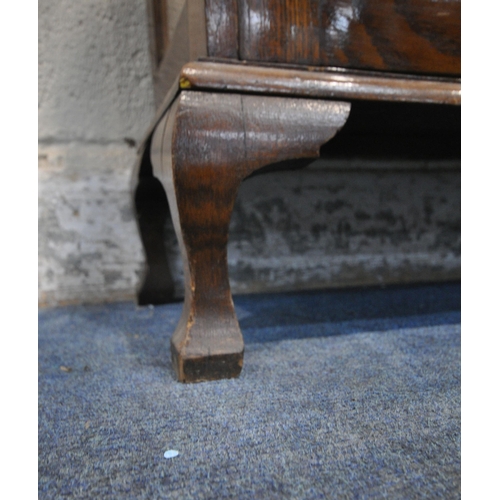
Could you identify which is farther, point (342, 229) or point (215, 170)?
point (342, 229)

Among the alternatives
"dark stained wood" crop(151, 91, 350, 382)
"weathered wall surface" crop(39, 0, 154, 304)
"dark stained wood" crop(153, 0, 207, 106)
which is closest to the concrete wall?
"weathered wall surface" crop(39, 0, 154, 304)

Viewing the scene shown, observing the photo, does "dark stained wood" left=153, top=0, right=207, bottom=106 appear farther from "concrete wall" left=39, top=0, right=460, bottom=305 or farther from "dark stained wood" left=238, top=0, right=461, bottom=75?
"concrete wall" left=39, top=0, right=460, bottom=305

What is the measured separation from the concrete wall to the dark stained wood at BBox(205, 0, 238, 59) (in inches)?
19.0

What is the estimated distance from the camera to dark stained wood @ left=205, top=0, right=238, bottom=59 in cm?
49

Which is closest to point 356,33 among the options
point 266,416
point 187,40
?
point 187,40

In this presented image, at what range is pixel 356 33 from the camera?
1.73ft

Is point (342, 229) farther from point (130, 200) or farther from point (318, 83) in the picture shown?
point (318, 83)

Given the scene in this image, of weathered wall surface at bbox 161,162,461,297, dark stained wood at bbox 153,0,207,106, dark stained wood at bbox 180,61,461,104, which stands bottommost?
weathered wall surface at bbox 161,162,461,297

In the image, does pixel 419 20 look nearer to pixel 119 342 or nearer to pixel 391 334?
pixel 391 334

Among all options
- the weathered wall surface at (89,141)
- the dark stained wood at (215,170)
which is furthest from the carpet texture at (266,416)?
the weathered wall surface at (89,141)

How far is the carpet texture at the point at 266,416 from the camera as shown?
32cm

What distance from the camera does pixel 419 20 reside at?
55 centimetres

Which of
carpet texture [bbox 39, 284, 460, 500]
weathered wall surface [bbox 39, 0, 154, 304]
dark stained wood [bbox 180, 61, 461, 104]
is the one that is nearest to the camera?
carpet texture [bbox 39, 284, 460, 500]

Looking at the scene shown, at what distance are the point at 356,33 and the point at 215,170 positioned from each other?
233 millimetres
